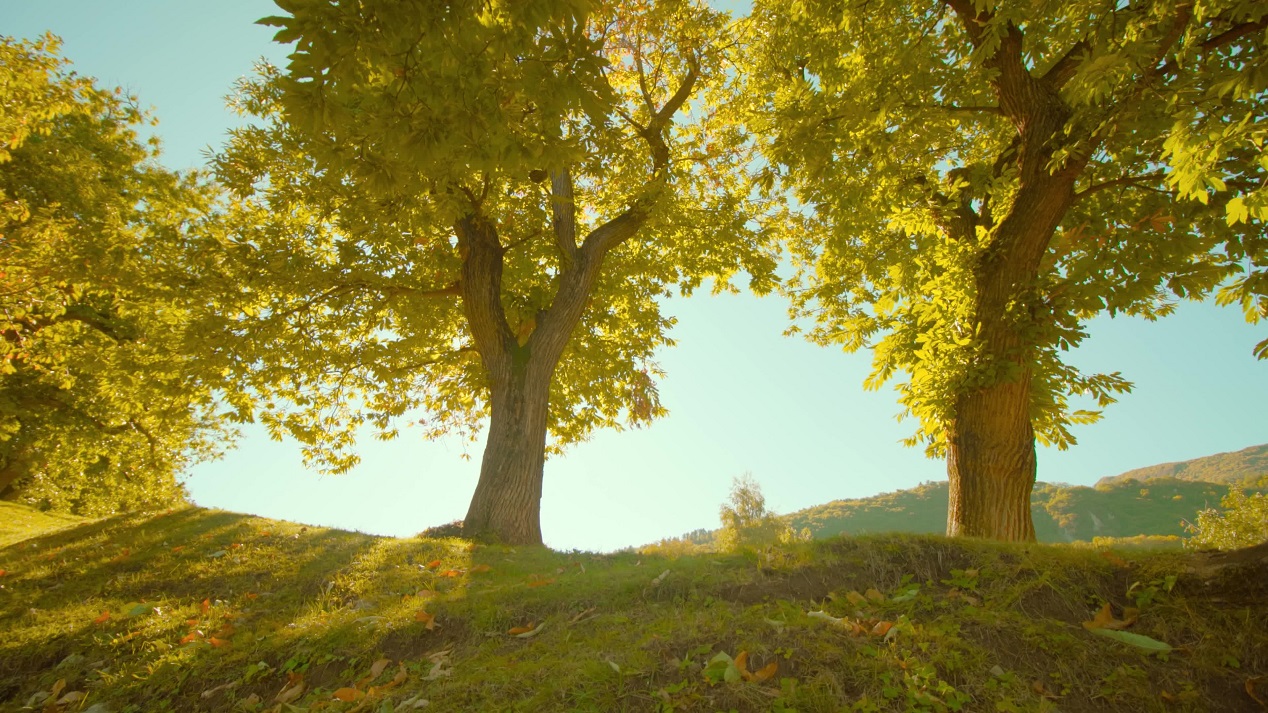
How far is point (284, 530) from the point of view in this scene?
311 inches

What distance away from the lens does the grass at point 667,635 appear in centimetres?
277

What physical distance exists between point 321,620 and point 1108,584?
5.63 m

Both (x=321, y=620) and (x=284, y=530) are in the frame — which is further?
(x=284, y=530)

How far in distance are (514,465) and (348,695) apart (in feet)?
17.0

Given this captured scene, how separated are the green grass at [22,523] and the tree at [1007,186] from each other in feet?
55.3

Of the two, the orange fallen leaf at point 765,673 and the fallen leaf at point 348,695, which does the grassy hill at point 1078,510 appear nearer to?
the orange fallen leaf at point 765,673

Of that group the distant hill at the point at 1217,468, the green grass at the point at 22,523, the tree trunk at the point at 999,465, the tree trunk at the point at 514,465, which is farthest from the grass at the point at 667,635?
the distant hill at the point at 1217,468

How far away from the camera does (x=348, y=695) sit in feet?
10.6

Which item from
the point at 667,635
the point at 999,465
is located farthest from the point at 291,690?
the point at 999,465

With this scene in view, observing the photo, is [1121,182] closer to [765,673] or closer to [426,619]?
[765,673]

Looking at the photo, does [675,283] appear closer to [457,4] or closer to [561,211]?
[561,211]

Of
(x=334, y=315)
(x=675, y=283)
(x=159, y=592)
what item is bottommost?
(x=159, y=592)

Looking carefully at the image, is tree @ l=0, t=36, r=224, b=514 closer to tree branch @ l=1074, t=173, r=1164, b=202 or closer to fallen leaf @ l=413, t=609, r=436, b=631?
fallen leaf @ l=413, t=609, r=436, b=631

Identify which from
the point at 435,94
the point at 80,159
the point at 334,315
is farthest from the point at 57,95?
the point at 435,94
